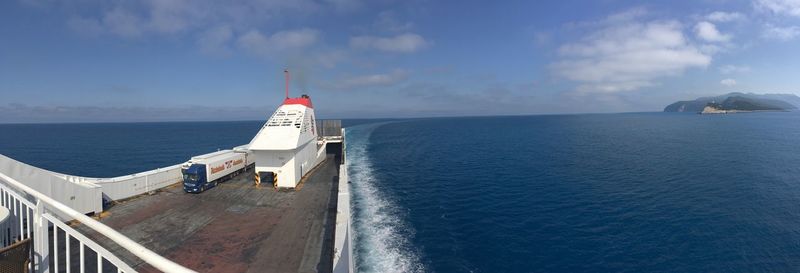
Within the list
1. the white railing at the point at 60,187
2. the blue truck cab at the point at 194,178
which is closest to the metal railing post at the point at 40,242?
the white railing at the point at 60,187

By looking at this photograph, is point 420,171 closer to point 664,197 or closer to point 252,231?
point 664,197

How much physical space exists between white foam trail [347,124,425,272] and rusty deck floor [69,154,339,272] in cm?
247

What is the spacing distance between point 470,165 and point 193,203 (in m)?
32.8

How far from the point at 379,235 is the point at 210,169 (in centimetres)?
1373

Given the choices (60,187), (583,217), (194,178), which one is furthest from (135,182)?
(583,217)

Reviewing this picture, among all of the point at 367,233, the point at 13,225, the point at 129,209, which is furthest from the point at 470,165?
the point at 13,225

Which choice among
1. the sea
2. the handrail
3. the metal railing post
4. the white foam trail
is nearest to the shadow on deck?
the white foam trail

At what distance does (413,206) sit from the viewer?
2750 cm

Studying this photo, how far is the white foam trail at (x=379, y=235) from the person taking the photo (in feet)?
58.5

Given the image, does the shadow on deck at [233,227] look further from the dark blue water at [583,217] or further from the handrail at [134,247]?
the handrail at [134,247]

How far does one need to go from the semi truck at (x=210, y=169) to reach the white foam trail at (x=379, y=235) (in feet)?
34.5

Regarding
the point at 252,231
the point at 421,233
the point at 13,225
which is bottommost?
the point at 421,233

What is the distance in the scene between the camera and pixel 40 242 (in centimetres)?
464

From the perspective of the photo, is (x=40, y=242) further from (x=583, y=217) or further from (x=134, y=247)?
(x=583, y=217)
